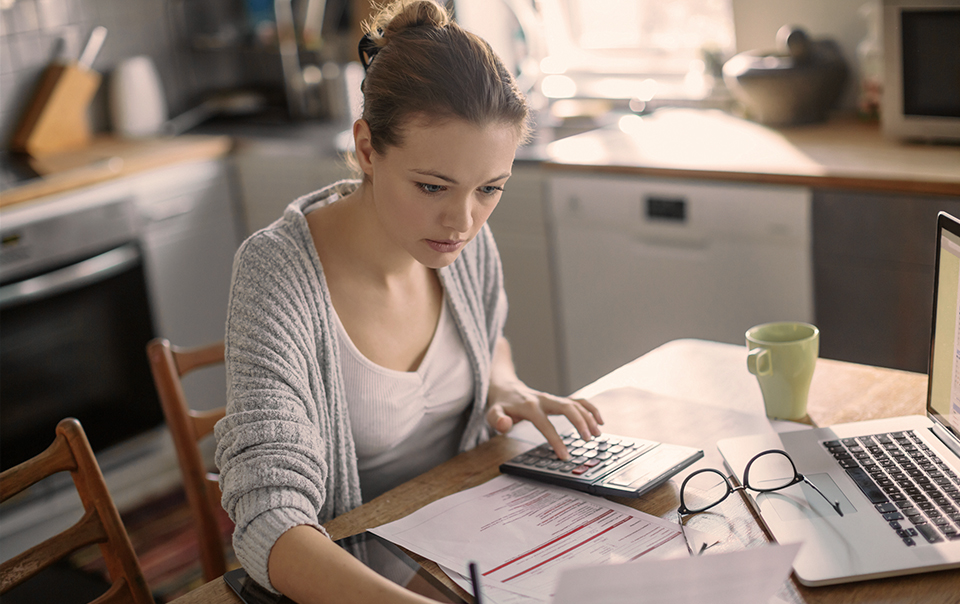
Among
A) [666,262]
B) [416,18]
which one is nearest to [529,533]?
[416,18]

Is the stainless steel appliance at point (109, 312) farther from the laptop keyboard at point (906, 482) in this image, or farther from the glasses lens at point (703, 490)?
the laptop keyboard at point (906, 482)

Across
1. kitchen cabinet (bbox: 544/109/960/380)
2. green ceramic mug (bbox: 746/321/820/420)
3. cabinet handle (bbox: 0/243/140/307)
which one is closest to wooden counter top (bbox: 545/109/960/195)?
kitchen cabinet (bbox: 544/109/960/380)

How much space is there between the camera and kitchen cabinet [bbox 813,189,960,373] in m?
2.02

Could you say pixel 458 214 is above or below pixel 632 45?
below

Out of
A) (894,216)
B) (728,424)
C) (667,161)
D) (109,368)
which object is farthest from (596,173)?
(109,368)

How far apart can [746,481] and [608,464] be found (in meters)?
0.17

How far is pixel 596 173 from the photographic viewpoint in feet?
8.00

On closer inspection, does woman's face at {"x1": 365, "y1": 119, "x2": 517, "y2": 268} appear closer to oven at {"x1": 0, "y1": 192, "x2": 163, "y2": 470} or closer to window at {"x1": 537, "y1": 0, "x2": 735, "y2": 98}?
oven at {"x1": 0, "y1": 192, "x2": 163, "y2": 470}

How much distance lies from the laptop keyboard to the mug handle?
14 centimetres

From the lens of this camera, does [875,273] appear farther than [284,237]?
Yes

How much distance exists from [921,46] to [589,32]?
1.36 meters

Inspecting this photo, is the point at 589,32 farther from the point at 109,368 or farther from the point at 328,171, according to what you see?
the point at 109,368

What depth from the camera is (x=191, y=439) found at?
149 cm

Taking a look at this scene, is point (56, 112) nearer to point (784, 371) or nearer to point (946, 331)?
point (784, 371)
